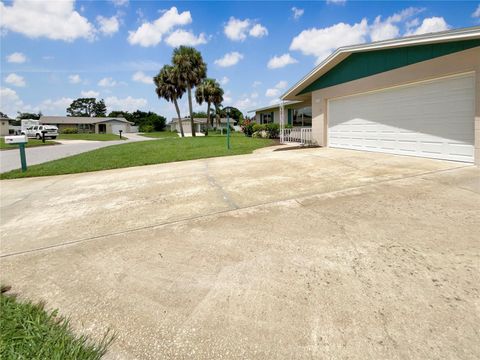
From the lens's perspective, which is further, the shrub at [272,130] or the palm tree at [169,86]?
the palm tree at [169,86]

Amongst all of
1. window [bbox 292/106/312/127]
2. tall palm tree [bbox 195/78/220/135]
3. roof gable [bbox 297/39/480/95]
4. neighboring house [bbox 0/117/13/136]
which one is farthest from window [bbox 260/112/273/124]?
neighboring house [bbox 0/117/13/136]

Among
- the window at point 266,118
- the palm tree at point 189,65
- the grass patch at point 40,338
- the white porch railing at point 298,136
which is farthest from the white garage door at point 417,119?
the palm tree at point 189,65

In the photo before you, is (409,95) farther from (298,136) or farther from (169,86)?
(169,86)

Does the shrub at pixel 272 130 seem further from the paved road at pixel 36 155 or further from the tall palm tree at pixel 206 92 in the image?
the tall palm tree at pixel 206 92

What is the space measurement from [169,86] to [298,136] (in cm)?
2512

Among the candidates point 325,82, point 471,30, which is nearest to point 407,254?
point 471,30

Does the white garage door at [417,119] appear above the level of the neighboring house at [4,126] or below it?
below

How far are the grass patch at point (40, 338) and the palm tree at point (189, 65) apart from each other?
103ft

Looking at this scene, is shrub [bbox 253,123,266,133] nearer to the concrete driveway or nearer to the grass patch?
the concrete driveway

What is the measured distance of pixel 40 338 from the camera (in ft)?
6.24

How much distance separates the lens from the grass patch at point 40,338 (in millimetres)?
1765

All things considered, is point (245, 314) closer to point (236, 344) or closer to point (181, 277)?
point (236, 344)

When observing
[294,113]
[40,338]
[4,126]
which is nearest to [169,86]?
[294,113]

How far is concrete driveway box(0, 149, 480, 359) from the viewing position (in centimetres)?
183
